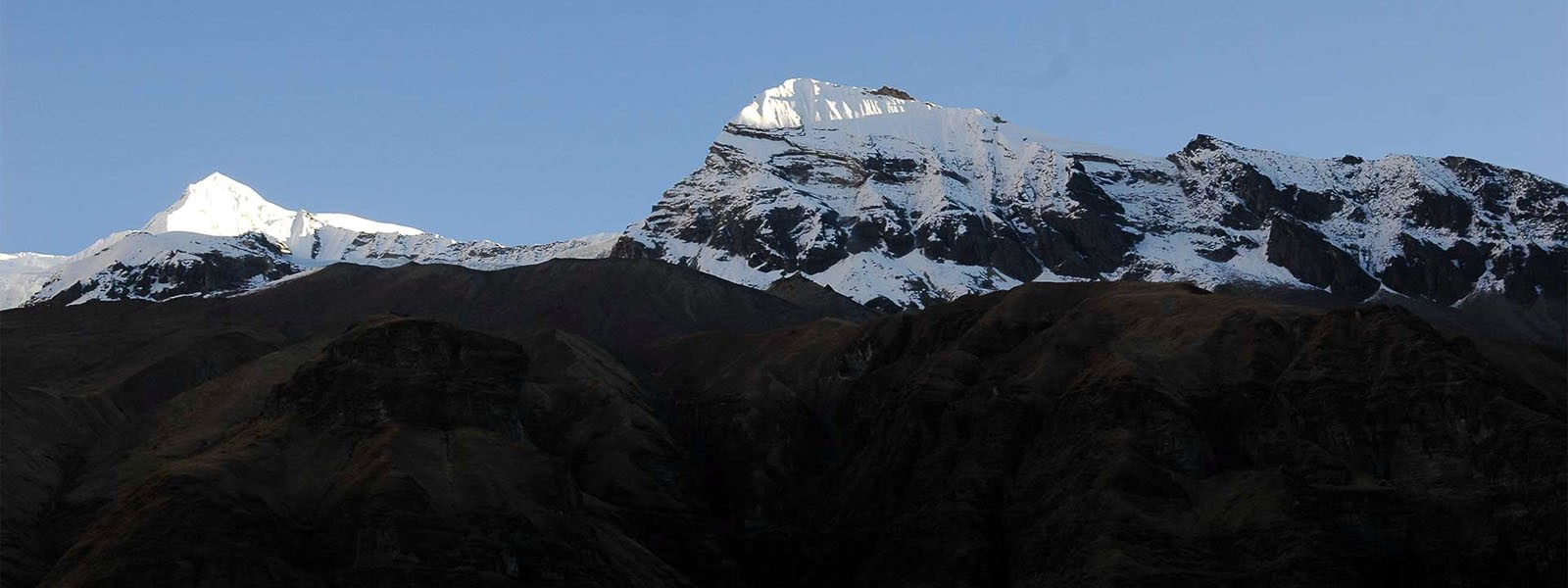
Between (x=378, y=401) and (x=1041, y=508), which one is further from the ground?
(x=378, y=401)

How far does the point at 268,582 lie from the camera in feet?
436

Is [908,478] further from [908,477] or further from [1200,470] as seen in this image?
[1200,470]

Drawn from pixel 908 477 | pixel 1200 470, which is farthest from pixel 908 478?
pixel 1200 470

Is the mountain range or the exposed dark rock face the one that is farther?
the exposed dark rock face

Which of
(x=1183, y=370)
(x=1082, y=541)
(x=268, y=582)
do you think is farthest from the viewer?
(x=1183, y=370)

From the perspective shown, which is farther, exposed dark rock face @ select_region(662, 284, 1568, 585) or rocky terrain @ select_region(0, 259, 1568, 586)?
exposed dark rock face @ select_region(662, 284, 1568, 585)

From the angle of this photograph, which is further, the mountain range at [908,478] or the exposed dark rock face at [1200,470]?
the exposed dark rock face at [1200,470]

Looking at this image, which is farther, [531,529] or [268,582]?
[531,529]

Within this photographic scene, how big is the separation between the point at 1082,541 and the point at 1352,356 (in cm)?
3593

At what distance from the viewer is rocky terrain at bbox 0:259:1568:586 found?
141 m

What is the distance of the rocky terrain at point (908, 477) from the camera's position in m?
141

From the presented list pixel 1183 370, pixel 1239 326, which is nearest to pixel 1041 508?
pixel 1183 370

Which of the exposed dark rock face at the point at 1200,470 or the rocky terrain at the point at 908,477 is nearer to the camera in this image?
the rocky terrain at the point at 908,477

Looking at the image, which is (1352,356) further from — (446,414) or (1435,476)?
(446,414)
